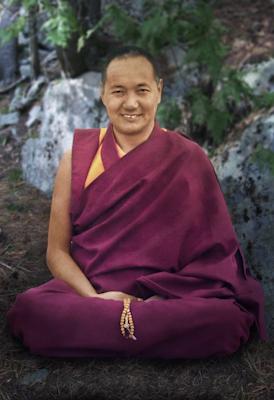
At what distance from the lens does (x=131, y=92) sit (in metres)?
2.84

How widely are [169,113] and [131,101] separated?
210 cm

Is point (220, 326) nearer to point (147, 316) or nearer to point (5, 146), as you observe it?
point (147, 316)

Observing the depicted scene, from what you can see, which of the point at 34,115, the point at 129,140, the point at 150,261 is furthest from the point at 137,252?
the point at 34,115

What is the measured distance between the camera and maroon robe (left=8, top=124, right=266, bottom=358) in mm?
2717

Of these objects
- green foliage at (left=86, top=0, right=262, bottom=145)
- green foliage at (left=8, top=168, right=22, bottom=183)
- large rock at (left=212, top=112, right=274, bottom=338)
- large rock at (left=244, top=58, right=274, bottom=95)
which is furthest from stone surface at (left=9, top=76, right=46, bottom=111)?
large rock at (left=212, top=112, right=274, bottom=338)

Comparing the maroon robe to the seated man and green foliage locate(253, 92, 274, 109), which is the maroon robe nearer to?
the seated man

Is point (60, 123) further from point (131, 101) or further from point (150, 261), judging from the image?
point (150, 261)

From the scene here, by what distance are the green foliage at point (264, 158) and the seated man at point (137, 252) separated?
964 mm

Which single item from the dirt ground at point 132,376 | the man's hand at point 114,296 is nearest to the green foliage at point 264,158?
the dirt ground at point 132,376

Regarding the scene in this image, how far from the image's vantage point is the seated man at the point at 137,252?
271 centimetres

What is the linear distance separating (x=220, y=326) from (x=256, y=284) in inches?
19.2

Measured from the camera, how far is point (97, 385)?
265cm

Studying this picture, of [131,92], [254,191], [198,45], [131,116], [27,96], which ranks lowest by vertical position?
[254,191]

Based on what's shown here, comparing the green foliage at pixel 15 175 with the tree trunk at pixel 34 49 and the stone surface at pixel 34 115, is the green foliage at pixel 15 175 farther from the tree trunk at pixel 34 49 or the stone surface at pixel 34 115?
the tree trunk at pixel 34 49
